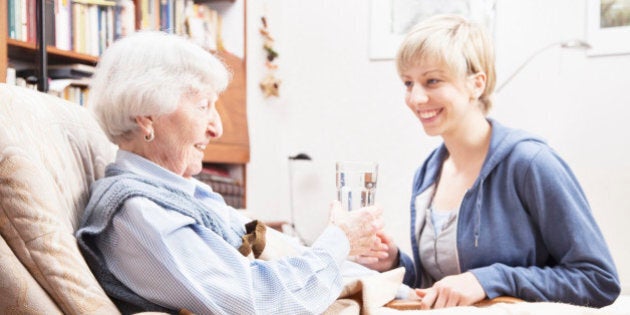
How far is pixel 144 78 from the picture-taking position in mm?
1070

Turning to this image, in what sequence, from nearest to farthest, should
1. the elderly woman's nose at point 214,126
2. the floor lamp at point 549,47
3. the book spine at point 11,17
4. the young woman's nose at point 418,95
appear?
1. the elderly woman's nose at point 214,126
2. the young woman's nose at point 418,95
3. the book spine at point 11,17
4. the floor lamp at point 549,47

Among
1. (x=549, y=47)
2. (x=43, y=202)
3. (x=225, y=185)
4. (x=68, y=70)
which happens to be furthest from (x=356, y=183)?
(x=549, y=47)

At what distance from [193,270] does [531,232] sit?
847 mm

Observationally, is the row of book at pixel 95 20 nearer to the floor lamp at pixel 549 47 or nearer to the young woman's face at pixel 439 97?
the young woman's face at pixel 439 97

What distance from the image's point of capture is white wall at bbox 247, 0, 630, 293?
131 inches

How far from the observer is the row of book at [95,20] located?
2186mm

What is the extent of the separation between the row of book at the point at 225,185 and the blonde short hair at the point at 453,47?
71.1 inches

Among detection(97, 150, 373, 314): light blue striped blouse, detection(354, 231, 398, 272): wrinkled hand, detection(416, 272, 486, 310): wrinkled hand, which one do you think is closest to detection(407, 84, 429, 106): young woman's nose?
detection(354, 231, 398, 272): wrinkled hand

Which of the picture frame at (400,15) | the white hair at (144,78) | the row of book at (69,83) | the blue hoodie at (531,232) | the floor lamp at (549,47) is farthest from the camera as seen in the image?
the picture frame at (400,15)

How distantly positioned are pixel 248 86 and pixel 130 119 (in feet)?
8.85

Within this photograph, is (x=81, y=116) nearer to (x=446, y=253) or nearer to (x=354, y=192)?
(x=354, y=192)

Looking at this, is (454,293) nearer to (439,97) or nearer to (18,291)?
(439,97)

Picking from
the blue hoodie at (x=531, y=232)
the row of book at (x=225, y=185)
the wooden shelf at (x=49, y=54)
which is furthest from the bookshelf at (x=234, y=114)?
the blue hoodie at (x=531, y=232)

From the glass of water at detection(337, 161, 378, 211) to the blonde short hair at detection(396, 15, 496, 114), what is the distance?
561mm
